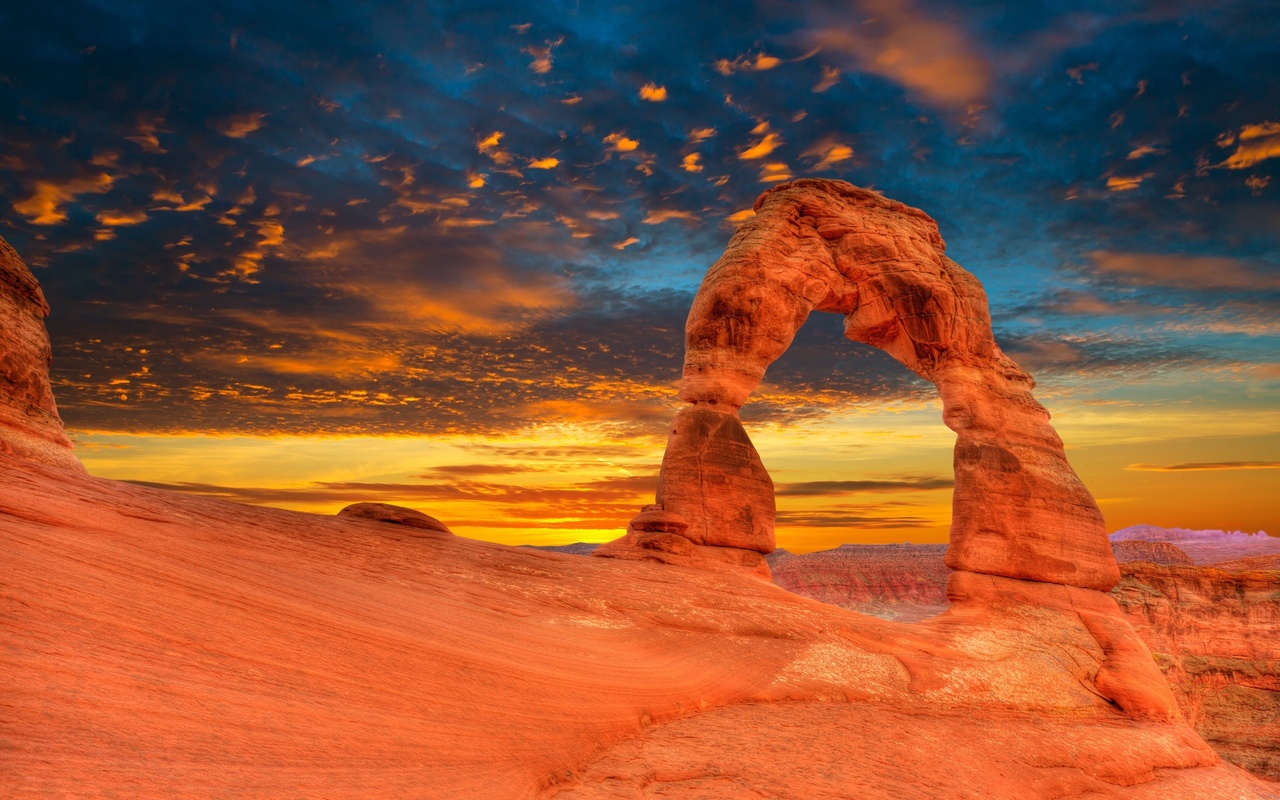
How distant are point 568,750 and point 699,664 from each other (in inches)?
130

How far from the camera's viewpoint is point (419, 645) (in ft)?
23.2

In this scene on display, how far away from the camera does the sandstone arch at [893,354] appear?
16062mm

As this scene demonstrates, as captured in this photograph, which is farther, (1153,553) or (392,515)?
(1153,553)

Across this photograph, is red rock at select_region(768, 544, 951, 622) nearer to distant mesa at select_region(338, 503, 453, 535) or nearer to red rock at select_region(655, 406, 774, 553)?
red rock at select_region(655, 406, 774, 553)

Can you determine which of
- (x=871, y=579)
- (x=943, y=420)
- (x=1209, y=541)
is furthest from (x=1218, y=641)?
(x=1209, y=541)

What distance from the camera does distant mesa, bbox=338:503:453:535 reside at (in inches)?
445

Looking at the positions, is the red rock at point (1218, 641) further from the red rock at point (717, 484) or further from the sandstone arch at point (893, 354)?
the red rock at point (717, 484)

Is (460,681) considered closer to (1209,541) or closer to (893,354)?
(893,354)

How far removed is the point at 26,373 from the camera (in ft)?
37.1

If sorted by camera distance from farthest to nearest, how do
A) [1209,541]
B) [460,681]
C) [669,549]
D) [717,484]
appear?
1. [1209,541]
2. [717,484]
3. [669,549]
4. [460,681]

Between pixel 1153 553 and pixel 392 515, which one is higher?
pixel 392 515

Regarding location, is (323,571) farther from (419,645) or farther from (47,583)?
(47,583)

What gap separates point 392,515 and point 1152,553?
6730cm

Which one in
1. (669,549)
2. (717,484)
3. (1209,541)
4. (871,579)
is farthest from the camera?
(1209,541)
